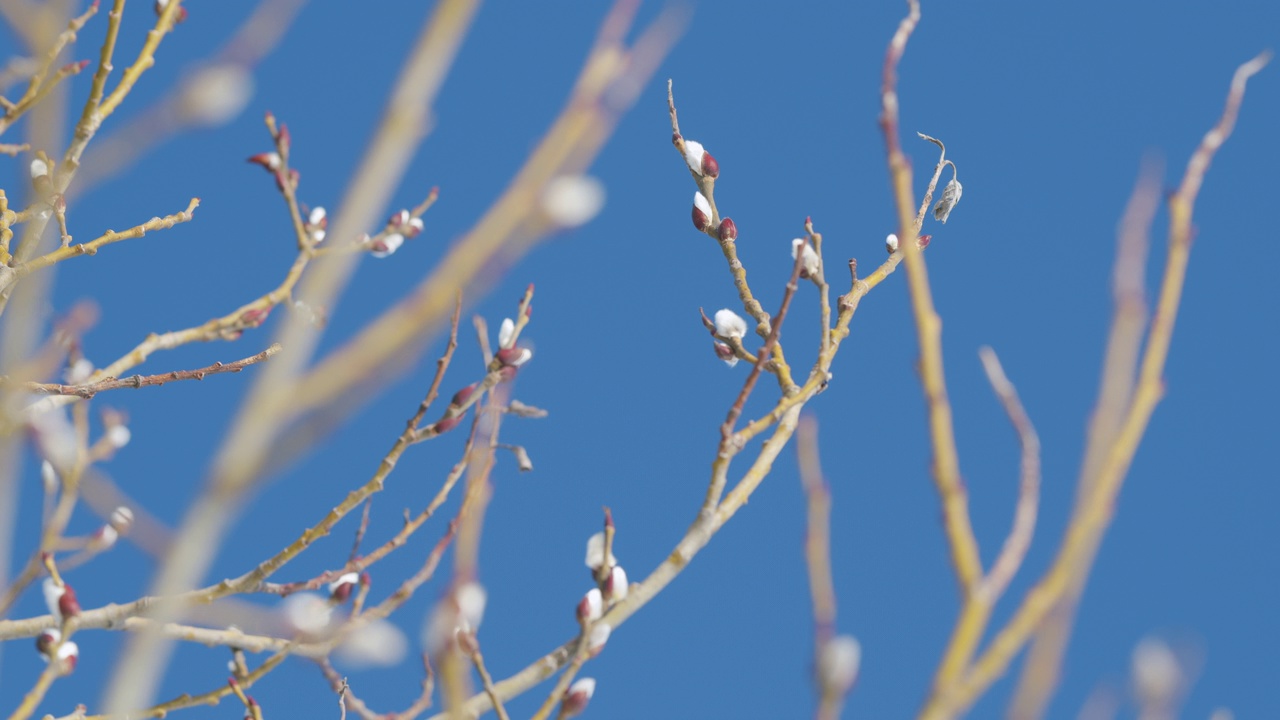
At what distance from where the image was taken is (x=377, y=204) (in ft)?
3.26

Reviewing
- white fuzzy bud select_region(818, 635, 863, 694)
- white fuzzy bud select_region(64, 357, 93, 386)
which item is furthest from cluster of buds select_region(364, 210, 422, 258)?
white fuzzy bud select_region(818, 635, 863, 694)

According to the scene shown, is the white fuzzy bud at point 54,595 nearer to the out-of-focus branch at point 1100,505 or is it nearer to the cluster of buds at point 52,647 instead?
the cluster of buds at point 52,647

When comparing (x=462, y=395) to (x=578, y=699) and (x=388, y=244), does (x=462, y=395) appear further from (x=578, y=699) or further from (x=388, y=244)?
(x=388, y=244)

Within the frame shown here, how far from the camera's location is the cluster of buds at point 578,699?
2299mm

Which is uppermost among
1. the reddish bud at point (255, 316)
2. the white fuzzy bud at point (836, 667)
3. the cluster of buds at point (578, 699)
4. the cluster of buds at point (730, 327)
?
the reddish bud at point (255, 316)

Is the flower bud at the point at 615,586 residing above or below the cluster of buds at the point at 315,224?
below

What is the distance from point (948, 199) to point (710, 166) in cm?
67

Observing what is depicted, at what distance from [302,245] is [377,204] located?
2.74 meters

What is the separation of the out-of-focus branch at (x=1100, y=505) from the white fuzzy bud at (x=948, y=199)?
5.67 ft

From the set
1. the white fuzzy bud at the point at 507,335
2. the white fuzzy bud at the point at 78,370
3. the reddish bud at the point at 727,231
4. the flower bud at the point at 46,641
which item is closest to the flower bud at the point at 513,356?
the white fuzzy bud at the point at 507,335

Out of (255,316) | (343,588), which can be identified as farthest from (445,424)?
(255,316)

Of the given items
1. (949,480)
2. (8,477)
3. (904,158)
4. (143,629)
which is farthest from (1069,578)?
(8,477)

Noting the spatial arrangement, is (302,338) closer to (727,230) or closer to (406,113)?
(406,113)

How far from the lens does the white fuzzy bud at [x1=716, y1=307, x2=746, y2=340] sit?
3061 mm
